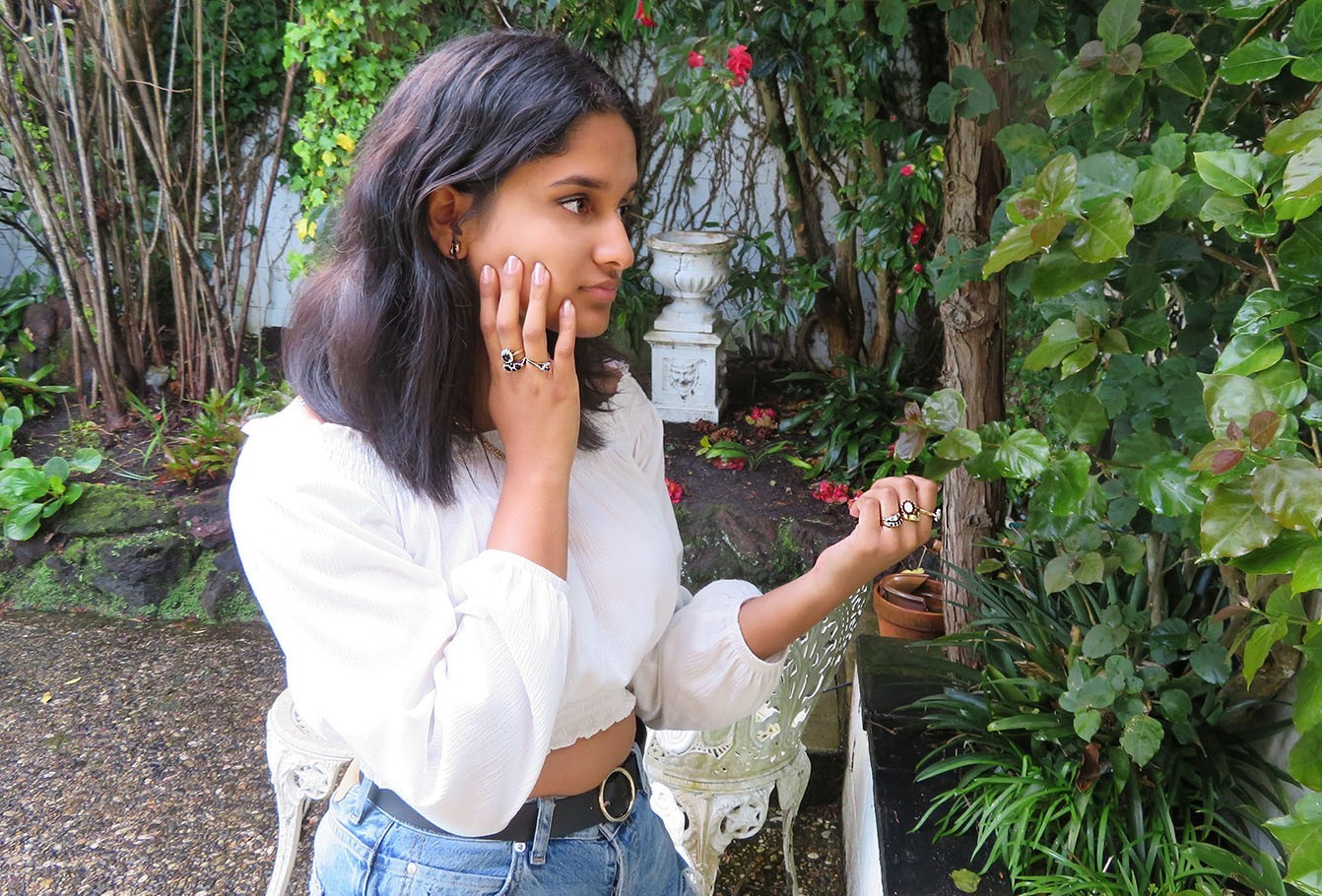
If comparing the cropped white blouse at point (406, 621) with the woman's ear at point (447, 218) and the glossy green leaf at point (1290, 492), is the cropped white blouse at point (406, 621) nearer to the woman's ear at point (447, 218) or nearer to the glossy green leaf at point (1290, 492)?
the woman's ear at point (447, 218)

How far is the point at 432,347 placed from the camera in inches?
44.5

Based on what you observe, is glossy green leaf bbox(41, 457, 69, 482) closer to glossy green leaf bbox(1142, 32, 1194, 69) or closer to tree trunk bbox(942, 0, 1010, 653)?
tree trunk bbox(942, 0, 1010, 653)

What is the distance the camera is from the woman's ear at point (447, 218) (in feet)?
3.69

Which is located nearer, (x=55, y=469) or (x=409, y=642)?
(x=409, y=642)

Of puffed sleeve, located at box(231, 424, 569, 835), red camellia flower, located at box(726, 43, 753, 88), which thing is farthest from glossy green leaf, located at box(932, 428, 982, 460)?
red camellia flower, located at box(726, 43, 753, 88)

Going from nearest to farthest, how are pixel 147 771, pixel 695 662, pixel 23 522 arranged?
pixel 695 662 < pixel 147 771 < pixel 23 522

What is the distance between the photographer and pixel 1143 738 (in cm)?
153

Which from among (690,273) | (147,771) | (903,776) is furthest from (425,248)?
(690,273)

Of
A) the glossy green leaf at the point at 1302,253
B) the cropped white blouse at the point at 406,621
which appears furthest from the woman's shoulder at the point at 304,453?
the glossy green leaf at the point at 1302,253

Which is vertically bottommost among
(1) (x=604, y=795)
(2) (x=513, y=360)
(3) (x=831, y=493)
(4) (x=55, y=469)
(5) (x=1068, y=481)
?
(4) (x=55, y=469)

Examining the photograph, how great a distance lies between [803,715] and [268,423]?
1.64 metres

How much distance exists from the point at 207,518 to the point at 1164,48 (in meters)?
3.84

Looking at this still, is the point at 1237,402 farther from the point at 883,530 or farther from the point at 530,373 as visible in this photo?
the point at 530,373

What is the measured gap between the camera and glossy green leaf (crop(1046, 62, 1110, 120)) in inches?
43.9
